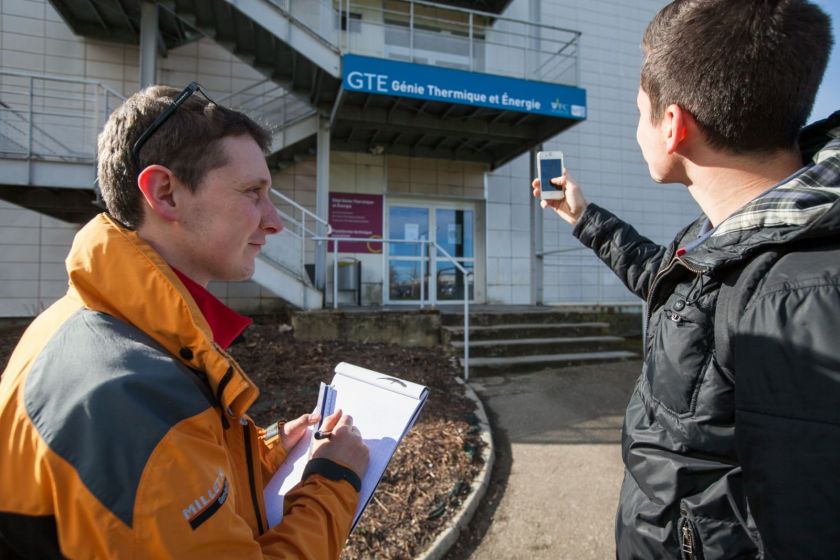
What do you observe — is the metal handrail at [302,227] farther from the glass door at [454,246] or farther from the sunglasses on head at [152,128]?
the sunglasses on head at [152,128]

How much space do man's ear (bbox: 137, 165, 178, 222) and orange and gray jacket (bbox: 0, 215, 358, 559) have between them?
10 centimetres

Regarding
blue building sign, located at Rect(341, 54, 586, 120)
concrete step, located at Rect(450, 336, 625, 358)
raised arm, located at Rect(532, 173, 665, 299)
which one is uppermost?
blue building sign, located at Rect(341, 54, 586, 120)

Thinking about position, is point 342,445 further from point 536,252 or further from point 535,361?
point 536,252

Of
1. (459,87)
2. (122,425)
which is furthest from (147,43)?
(122,425)

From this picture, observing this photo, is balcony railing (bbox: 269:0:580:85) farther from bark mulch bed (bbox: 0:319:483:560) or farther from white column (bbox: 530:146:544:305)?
bark mulch bed (bbox: 0:319:483:560)

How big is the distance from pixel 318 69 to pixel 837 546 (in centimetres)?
761

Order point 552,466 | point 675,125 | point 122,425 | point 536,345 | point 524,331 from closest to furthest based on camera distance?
point 122,425
point 675,125
point 552,466
point 536,345
point 524,331

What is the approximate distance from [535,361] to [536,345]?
399 mm

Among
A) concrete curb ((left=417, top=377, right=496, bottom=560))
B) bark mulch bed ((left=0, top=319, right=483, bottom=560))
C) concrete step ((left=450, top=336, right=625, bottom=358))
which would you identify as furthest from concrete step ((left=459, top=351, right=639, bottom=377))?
concrete curb ((left=417, top=377, right=496, bottom=560))

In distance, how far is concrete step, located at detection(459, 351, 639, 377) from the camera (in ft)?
19.4

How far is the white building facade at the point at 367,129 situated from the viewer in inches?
265

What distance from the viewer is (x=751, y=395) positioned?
808 millimetres

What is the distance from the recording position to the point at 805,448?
2.42 feet

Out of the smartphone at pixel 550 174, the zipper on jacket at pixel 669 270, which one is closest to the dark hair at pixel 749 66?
the zipper on jacket at pixel 669 270
